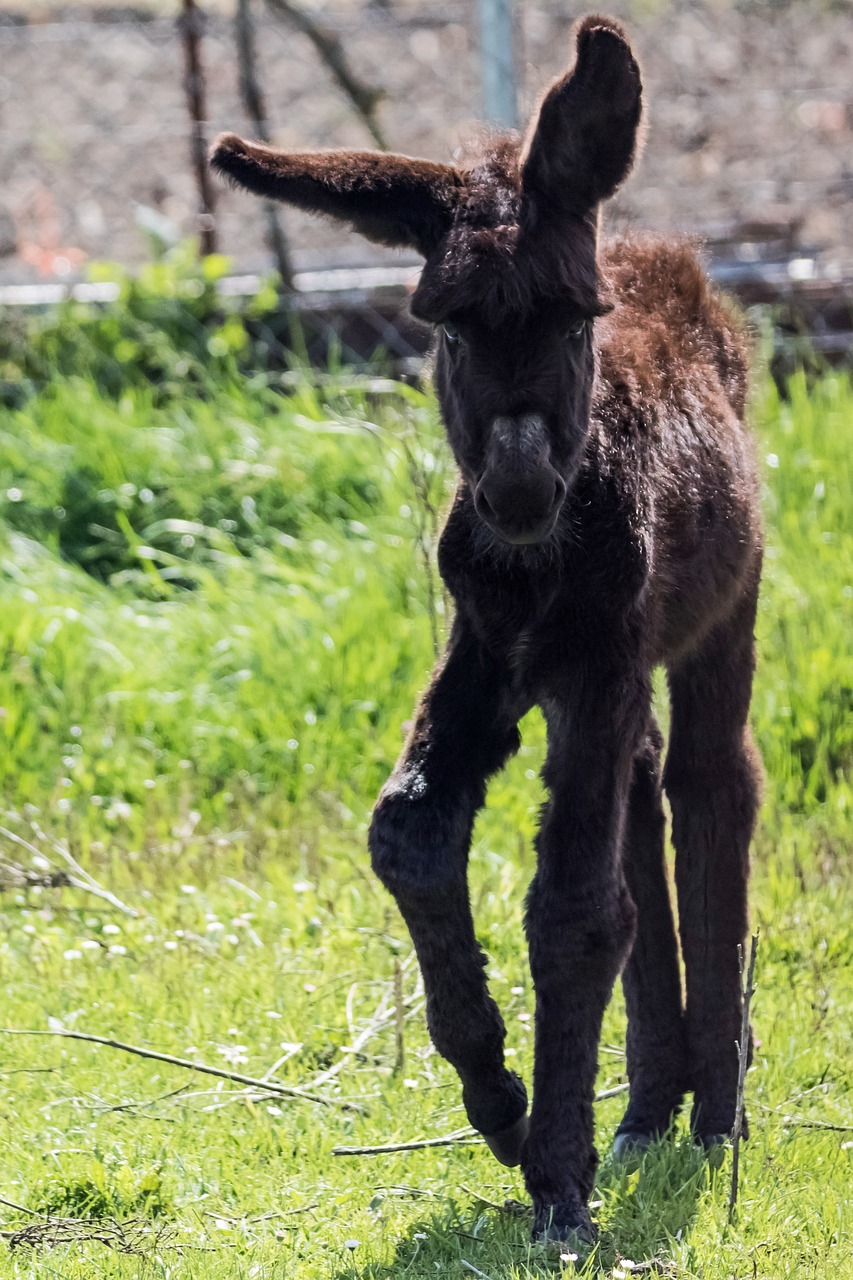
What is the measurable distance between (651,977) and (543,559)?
1.21m

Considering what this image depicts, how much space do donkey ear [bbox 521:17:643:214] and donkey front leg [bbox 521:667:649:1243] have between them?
0.97 m

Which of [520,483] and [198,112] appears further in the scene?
[198,112]

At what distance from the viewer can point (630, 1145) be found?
394 cm

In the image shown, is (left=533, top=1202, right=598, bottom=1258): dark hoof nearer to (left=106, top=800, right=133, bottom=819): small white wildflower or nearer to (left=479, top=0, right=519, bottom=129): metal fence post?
(left=106, top=800, right=133, bottom=819): small white wildflower

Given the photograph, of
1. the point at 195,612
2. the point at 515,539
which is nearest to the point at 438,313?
the point at 515,539

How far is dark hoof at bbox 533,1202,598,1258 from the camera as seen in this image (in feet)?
10.7

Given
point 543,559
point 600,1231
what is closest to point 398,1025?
point 600,1231

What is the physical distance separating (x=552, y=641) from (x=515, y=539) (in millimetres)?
335

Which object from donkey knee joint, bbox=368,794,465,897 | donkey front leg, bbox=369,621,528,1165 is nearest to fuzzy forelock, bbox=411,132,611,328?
donkey front leg, bbox=369,621,528,1165

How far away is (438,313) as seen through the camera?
325 centimetres

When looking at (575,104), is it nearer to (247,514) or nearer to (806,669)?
(806,669)

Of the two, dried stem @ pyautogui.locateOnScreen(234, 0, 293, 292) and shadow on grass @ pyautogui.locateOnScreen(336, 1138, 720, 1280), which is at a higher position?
dried stem @ pyautogui.locateOnScreen(234, 0, 293, 292)

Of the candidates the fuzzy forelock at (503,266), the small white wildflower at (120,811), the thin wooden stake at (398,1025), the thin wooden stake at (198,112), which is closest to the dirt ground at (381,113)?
the thin wooden stake at (198,112)

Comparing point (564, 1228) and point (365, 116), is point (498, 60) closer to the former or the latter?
point (365, 116)
